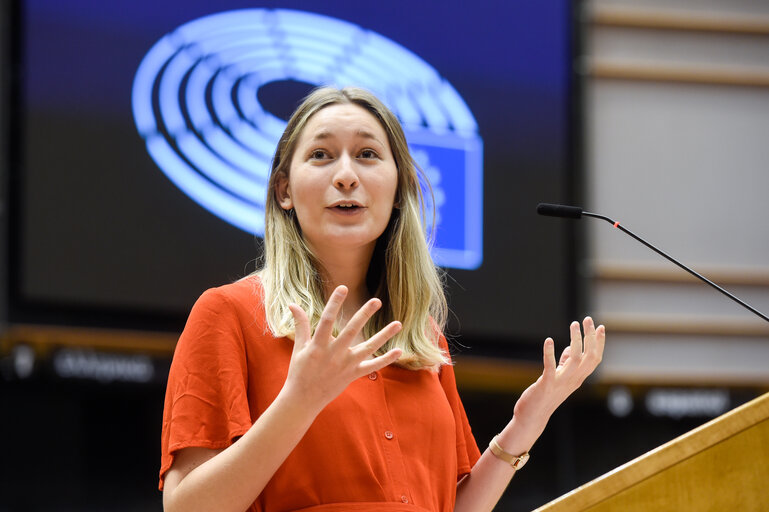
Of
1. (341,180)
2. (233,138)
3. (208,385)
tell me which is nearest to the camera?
(208,385)

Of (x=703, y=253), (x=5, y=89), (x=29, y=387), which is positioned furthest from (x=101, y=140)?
(x=703, y=253)

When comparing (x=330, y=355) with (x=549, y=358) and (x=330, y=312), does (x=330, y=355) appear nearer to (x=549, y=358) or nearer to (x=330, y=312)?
(x=330, y=312)

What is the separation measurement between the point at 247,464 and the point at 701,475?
2.04 ft

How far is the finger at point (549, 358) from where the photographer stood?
5.53 feet

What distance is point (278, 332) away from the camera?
5.30ft

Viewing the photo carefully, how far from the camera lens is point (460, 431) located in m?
1.89

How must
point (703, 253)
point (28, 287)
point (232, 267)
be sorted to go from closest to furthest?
point (28, 287) → point (232, 267) → point (703, 253)

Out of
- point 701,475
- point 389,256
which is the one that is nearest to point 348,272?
point 389,256

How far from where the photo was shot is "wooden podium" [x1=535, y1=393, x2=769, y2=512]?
1.38 metres

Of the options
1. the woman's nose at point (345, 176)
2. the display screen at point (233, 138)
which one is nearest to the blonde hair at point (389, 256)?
the woman's nose at point (345, 176)


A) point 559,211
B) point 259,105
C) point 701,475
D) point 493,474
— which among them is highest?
point 259,105

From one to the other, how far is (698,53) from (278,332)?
212 inches

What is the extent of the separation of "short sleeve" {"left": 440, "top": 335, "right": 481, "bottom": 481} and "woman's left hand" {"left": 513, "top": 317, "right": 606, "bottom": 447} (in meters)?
0.11

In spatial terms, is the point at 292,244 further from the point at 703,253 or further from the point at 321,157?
the point at 703,253
